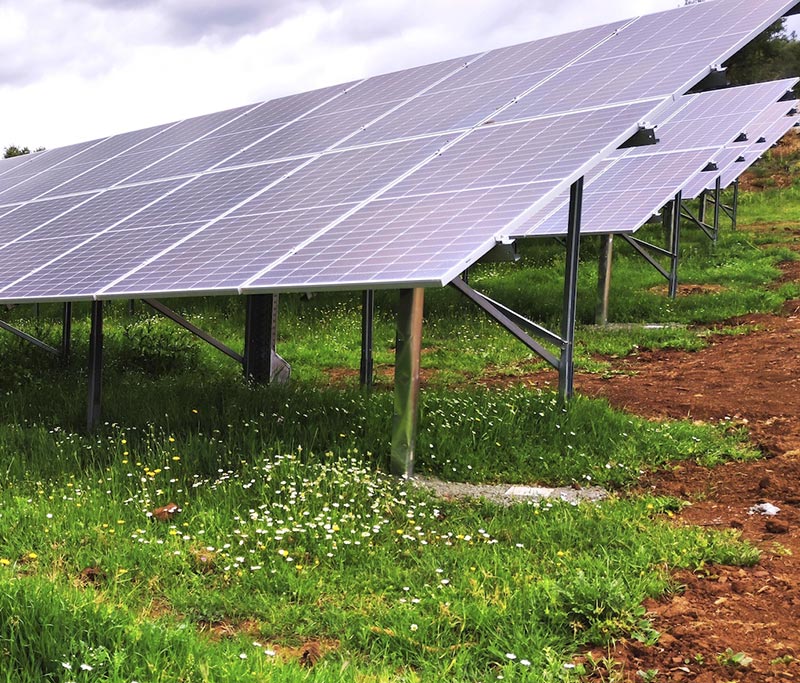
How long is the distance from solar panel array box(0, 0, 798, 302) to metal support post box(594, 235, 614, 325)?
4200 millimetres

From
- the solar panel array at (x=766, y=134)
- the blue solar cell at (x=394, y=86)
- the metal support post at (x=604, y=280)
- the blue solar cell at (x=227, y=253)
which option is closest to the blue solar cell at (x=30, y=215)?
the blue solar cell at (x=394, y=86)

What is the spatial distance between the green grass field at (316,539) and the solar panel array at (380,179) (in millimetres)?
1301

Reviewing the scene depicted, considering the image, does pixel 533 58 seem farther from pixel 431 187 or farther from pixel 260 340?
pixel 260 340

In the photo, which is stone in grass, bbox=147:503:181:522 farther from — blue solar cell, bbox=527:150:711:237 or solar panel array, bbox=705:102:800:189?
solar panel array, bbox=705:102:800:189

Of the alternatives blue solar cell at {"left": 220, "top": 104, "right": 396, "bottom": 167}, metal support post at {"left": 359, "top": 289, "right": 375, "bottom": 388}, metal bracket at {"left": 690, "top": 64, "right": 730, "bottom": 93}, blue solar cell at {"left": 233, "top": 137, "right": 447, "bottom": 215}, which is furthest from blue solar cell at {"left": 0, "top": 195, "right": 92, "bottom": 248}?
metal bracket at {"left": 690, "top": 64, "right": 730, "bottom": 93}

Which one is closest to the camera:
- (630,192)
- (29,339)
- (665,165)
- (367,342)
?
(367,342)

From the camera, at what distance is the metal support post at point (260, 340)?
9.84 meters

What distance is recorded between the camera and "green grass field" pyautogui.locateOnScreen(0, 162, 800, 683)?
3.50 m

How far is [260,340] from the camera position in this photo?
32.5 ft

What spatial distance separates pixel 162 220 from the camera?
840 cm

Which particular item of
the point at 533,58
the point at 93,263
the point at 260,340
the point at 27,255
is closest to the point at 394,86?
the point at 533,58

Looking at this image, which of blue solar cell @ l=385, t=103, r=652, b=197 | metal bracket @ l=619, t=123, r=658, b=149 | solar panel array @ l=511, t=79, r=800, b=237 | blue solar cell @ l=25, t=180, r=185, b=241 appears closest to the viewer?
blue solar cell @ l=385, t=103, r=652, b=197

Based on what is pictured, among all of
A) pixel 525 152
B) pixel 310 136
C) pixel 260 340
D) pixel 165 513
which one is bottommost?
pixel 165 513

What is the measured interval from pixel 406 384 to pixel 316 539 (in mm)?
1474
